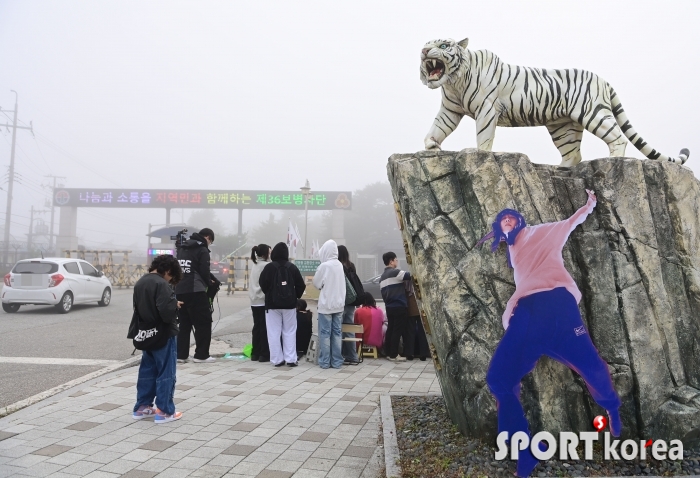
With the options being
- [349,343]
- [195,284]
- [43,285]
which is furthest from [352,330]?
[43,285]

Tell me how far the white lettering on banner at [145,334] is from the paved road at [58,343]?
6.64 feet

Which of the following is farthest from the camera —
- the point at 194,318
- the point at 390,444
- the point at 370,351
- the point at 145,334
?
the point at 370,351

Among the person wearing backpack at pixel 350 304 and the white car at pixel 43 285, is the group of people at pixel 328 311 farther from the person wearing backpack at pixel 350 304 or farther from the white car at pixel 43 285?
the white car at pixel 43 285

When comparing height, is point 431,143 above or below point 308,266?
above

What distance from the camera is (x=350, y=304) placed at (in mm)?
8281

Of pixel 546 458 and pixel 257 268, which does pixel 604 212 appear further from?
pixel 257 268

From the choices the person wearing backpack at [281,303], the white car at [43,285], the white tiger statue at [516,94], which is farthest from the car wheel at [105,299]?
the white tiger statue at [516,94]

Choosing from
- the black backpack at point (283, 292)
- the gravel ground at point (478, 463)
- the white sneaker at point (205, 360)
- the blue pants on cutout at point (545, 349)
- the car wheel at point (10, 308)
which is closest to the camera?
the gravel ground at point (478, 463)

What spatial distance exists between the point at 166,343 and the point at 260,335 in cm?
326

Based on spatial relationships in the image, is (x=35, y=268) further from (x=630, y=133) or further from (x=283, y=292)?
(x=630, y=133)

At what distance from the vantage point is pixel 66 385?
6305 mm

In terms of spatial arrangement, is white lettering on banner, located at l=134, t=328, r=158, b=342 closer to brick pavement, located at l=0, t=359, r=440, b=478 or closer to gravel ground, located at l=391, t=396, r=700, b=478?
brick pavement, located at l=0, t=359, r=440, b=478

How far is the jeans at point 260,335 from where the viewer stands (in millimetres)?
8078

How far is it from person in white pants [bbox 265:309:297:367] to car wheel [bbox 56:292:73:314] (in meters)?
8.40
